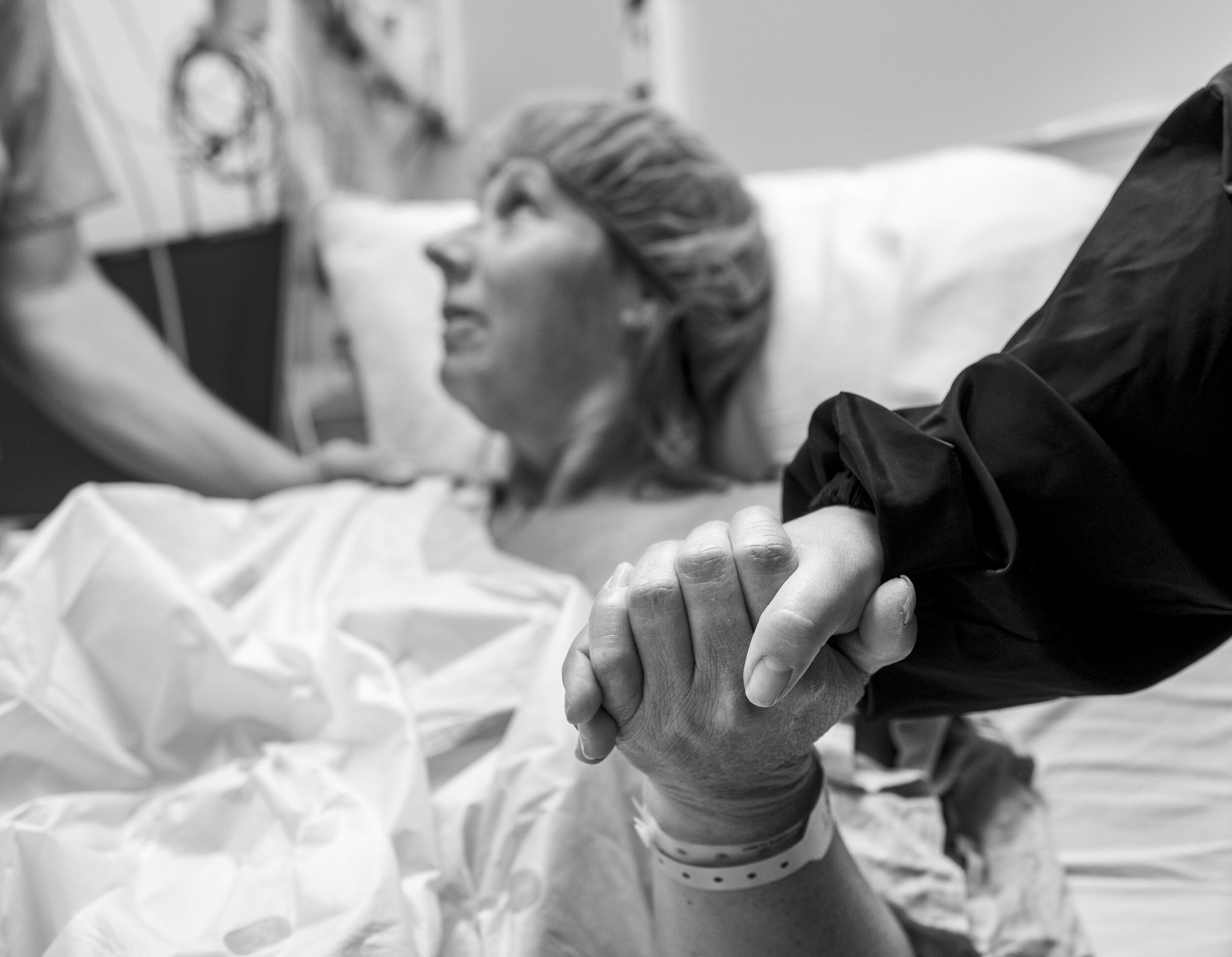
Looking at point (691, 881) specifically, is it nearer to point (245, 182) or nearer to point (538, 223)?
point (538, 223)

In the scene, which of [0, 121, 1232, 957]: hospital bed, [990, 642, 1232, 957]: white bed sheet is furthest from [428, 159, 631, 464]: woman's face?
[990, 642, 1232, 957]: white bed sheet

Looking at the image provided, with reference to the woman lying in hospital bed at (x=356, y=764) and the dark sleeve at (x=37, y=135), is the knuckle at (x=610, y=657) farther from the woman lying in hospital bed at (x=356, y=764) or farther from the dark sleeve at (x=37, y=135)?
the dark sleeve at (x=37, y=135)

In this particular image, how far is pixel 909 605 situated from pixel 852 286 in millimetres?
856

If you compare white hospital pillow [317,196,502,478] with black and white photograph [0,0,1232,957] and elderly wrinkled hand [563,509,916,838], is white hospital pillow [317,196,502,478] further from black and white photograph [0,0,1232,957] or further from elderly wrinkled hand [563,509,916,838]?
elderly wrinkled hand [563,509,916,838]

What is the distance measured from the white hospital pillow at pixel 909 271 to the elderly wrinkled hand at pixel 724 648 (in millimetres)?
603

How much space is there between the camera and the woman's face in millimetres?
1108

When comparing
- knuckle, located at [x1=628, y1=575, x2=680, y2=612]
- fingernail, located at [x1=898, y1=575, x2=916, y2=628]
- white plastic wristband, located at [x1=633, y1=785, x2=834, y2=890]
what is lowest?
white plastic wristband, located at [x1=633, y1=785, x2=834, y2=890]

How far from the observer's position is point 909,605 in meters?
0.43

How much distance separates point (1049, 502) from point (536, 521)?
2.45 ft

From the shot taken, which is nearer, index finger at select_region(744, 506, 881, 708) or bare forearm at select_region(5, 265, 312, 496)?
index finger at select_region(744, 506, 881, 708)

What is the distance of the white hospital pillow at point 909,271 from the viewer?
111 centimetres

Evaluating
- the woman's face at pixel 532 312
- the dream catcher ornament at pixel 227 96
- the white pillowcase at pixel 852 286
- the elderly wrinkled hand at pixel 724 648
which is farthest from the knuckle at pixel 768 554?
the dream catcher ornament at pixel 227 96

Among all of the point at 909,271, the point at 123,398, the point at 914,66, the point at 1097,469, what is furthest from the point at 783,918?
the point at 914,66

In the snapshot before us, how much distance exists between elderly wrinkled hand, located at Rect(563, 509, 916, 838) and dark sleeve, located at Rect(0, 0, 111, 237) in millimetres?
1030
